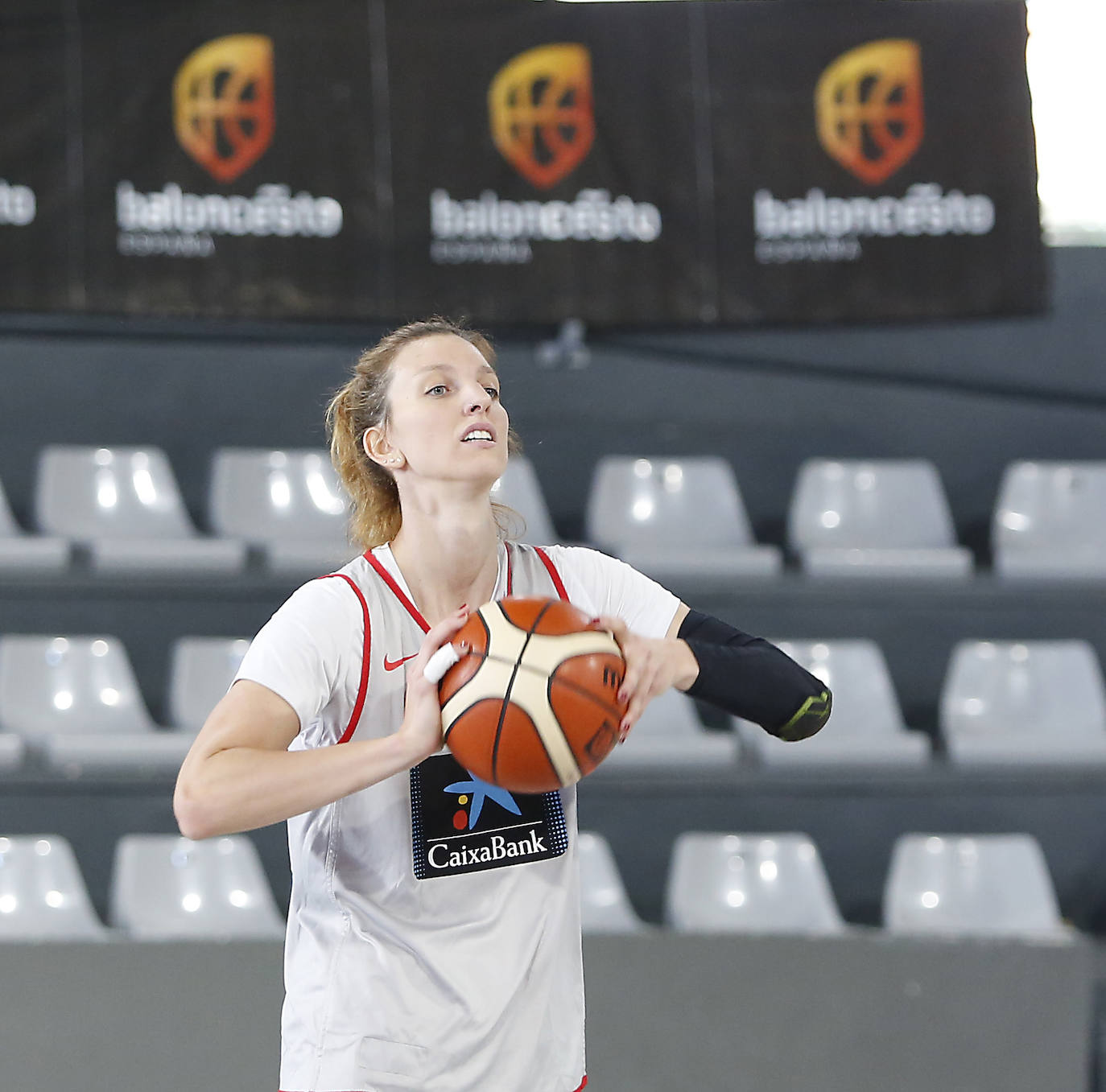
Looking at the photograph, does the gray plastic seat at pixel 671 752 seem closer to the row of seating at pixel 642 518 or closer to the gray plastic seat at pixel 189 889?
the row of seating at pixel 642 518

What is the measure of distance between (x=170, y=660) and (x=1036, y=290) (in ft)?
12.4

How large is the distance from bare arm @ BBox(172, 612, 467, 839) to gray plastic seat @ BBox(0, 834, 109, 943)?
2.76 meters

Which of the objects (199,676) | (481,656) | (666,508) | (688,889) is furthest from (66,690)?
(481,656)

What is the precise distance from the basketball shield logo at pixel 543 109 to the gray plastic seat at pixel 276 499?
145cm

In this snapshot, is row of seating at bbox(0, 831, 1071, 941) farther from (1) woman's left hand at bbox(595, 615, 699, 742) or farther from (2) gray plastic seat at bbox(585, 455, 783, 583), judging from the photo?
(1) woman's left hand at bbox(595, 615, 699, 742)

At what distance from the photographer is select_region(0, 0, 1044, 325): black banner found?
5.58 meters

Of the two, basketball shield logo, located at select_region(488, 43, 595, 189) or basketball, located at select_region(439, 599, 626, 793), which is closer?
basketball, located at select_region(439, 599, 626, 793)

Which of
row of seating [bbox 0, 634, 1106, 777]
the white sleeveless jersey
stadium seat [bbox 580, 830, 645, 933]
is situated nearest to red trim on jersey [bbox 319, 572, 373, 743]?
the white sleeveless jersey

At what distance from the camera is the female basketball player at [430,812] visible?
2170 millimetres

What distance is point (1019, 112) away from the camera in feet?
19.8

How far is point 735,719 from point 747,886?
3.28 feet

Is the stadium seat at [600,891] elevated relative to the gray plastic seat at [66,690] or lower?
lower

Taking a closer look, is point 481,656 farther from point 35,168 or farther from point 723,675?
point 35,168

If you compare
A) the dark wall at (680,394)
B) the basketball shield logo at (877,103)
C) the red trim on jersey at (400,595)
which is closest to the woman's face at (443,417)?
the red trim on jersey at (400,595)
